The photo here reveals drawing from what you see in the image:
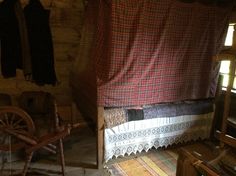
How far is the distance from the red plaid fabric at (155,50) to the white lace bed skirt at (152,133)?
26 centimetres

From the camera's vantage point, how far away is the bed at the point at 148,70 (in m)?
2.33

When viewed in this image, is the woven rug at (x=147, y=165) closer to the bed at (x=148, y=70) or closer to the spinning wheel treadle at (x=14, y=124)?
the bed at (x=148, y=70)

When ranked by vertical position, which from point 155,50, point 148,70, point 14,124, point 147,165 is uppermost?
point 155,50

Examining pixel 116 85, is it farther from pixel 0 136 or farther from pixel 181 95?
pixel 0 136

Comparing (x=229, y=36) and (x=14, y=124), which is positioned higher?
(x=229, y=36)

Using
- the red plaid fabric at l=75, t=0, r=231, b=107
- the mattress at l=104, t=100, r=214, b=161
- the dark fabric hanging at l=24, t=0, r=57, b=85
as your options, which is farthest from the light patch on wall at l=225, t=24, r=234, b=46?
the dark fabric hanging at l=24, t=0, r=57, b=85

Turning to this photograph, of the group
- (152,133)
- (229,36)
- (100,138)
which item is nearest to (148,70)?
(152,133)

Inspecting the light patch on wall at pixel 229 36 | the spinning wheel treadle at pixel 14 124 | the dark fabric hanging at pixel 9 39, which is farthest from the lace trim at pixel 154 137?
the dark fabric hanging at pixel 9 39

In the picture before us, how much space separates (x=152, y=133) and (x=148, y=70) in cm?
77

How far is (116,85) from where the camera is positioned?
240cm

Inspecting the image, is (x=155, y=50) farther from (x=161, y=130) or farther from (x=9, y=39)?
(x=9, y=39)

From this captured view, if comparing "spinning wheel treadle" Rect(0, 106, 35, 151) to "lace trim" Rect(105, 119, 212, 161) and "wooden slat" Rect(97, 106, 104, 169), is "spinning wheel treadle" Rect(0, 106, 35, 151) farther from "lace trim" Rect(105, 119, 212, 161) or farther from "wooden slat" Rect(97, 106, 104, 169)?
"lace trim" Rect(105, 119, 212, 161)

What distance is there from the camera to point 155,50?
2506mm

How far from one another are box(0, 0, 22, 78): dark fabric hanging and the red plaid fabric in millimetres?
1072
